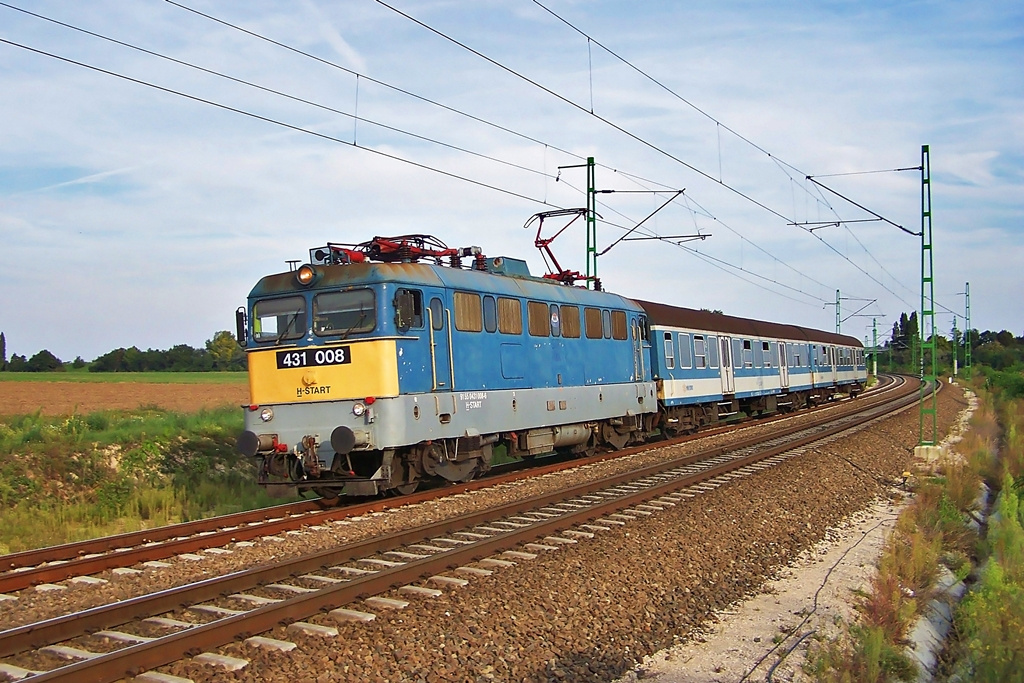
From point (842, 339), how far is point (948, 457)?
29857mm

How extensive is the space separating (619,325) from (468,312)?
246 inches

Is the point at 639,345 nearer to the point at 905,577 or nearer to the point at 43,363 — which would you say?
the point at 905,577

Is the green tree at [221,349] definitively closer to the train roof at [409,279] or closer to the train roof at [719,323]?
the train roof at [719,323]

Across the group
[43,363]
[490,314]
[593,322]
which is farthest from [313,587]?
[43,363]

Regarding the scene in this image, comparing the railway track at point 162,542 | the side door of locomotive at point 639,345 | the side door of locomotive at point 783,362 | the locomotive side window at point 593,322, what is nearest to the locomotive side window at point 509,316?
the locomotive side window at point 593,322

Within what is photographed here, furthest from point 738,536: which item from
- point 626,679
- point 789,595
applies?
point 626,679

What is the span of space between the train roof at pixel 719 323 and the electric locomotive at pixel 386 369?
800 cm

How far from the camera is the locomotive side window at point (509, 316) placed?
48.8 feet

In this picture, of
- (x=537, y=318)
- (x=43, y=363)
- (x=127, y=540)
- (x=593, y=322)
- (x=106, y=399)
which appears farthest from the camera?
(x=43, y=363)

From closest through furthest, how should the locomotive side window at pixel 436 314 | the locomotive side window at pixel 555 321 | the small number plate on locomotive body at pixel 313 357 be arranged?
the small number plate on locomotive body at pixel 313 357, the locomotive side window at pixel 436 314, the locomotive side window at pixel 555 321

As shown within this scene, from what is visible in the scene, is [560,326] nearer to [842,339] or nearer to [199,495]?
[199,495]

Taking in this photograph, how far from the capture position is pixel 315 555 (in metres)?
8.45

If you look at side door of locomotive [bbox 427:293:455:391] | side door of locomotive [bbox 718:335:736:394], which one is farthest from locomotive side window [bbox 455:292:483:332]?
side door of locomotive [bbox 718:335:736:394]

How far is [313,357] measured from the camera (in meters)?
12.4
